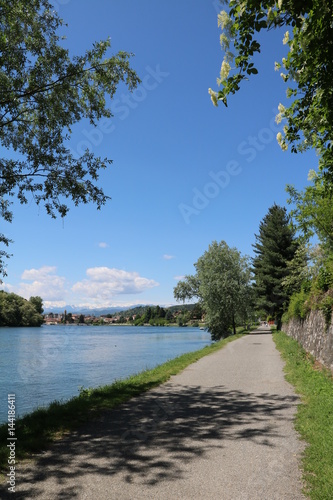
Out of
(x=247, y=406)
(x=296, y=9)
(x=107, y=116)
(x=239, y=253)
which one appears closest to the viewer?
(x=296, y=9)

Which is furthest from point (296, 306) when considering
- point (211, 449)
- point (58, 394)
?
point (211, 449)

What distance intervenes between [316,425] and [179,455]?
8.51ft

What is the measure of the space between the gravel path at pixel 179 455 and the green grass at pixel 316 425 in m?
0.16

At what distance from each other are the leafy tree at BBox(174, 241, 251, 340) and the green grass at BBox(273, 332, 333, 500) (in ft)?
83.8

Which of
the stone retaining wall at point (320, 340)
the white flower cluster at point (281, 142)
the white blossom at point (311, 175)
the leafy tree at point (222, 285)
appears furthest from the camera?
the leafy tree at point (222, 285)

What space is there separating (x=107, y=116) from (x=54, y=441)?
9.00m

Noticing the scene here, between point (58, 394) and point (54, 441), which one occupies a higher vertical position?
point (54, 441)

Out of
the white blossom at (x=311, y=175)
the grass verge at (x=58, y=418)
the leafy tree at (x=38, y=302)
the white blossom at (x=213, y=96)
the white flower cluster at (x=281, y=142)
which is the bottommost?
the grass verge at (x=58, y=418)

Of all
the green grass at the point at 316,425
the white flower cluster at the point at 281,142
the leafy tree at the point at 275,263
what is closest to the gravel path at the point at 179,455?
the green grass at the point at 316,425

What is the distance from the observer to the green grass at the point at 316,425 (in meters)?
4.10

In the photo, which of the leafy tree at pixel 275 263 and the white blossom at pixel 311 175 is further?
the leafy tree at pixel 275 263

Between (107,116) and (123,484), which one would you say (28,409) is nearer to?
(123,484)

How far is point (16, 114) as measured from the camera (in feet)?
33.8

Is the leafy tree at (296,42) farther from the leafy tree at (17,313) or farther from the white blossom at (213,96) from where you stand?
the leafy tree at (17,313)
